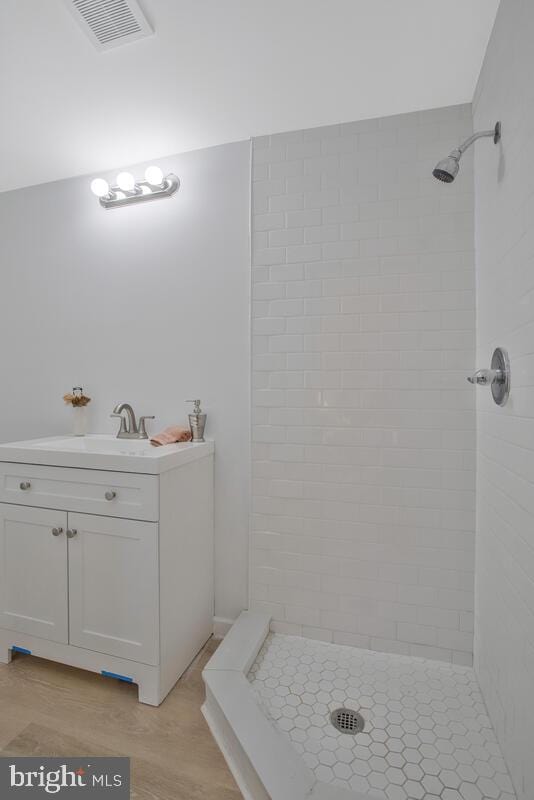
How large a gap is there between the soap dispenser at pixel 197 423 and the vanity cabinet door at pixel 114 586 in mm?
537

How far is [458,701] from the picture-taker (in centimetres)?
154

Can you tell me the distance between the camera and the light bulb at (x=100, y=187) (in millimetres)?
2154

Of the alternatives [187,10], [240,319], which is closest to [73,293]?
[240,319]

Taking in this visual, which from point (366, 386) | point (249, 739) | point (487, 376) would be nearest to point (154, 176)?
Result: point (366, 386)

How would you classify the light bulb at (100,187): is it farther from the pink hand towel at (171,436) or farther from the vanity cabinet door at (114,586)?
the vanity cabinet door at (114,586)

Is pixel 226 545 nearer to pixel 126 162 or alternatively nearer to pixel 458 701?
pixel 458 701

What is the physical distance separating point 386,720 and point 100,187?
2.64 m

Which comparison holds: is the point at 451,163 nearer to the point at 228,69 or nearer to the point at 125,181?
the point at 228,69

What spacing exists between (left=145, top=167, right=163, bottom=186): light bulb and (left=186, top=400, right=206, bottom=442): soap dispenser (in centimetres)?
112

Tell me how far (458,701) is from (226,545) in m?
1.12

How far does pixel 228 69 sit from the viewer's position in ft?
5.37

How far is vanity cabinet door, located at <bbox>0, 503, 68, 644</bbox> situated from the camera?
5.73 ft

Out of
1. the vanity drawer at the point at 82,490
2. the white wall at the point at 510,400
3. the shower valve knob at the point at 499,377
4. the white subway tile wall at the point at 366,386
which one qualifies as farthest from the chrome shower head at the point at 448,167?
the vanity drawer at the point at 82,490

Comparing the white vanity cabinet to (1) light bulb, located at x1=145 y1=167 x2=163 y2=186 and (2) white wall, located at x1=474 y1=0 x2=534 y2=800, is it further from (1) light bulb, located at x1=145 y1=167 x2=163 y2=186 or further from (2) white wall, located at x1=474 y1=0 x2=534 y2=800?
(1) light bulb, located at x1=145 y1=167 x2=163 y2=186
